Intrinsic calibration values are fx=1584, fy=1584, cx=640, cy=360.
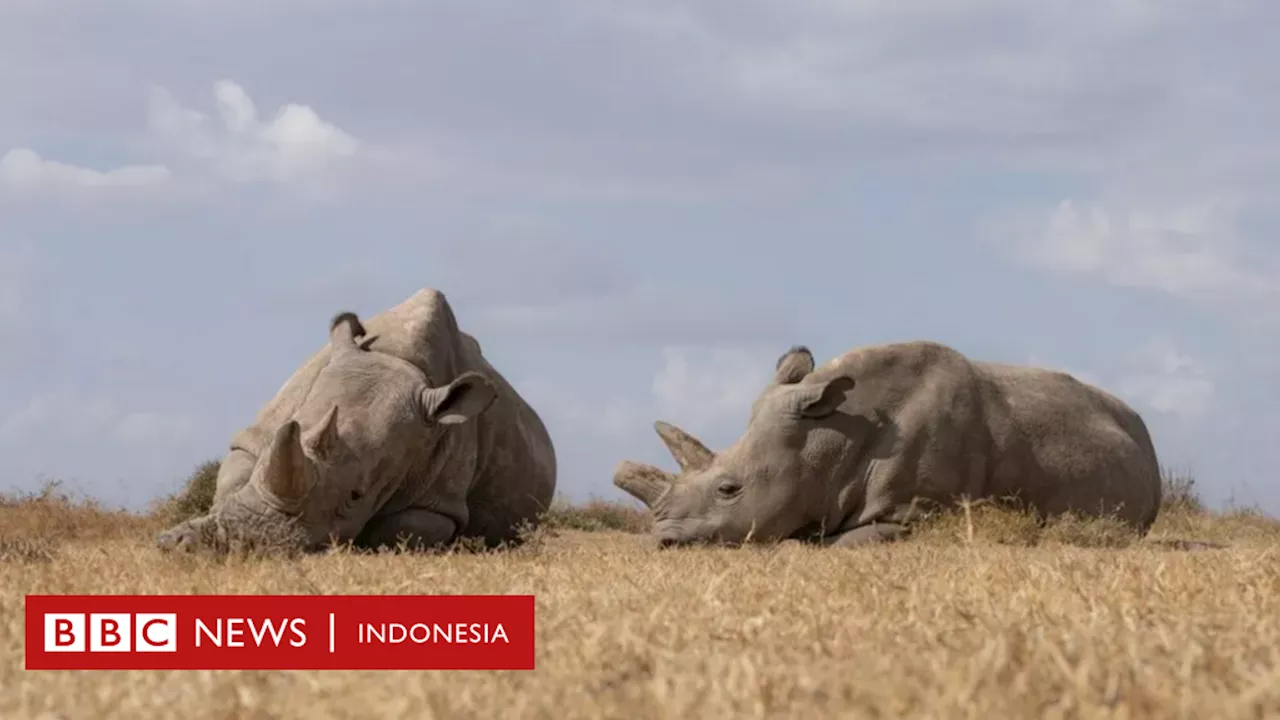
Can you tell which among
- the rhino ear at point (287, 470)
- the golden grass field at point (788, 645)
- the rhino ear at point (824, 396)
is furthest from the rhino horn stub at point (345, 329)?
the golden grass field at point (788, 645)

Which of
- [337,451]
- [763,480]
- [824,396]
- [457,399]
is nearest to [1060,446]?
[824,396]

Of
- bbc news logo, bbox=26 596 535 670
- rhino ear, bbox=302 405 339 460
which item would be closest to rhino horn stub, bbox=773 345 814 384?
rhino ear, bbox=302 405 339 460

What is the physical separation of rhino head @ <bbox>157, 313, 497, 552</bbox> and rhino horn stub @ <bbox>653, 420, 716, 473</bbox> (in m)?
2.02

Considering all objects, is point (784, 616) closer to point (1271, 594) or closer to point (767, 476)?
point (1271, 594)

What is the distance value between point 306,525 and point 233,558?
149cm

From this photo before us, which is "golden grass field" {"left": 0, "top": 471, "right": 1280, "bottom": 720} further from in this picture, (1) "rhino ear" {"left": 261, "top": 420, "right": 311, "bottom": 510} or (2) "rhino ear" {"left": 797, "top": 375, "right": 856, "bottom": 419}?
(2) "rhino ear" {"left": 797, "top": 375, "right": 856, "bottom": 419}

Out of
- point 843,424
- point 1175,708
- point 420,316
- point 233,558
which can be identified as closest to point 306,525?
point 233,558

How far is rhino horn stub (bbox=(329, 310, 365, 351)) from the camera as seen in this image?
974 cm

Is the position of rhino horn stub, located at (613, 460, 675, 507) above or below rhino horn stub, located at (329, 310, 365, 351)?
below

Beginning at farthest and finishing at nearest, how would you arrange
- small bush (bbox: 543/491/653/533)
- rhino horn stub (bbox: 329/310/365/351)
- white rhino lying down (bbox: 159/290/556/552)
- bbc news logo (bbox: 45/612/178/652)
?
small bush (bbox: 543/491/653/533) < rhino horn stub (bbox: 329/310/365/351) < white rhino lying down (bbox: 159/290/556/552) < bbc news logo (bbox: 45/612/178/652)

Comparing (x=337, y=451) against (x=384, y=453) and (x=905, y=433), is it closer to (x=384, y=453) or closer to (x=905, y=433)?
(x=384, y=453)

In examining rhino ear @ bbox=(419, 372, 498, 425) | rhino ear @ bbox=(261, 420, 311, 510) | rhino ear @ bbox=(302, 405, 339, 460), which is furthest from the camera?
rhino ear @ bbox=(419, 372, 498, 425)

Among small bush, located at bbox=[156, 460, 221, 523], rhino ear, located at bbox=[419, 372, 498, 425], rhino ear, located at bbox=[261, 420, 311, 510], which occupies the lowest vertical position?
small bush, located at bbox=[156, 460, 221, 523]

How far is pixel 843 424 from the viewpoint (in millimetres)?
10820
